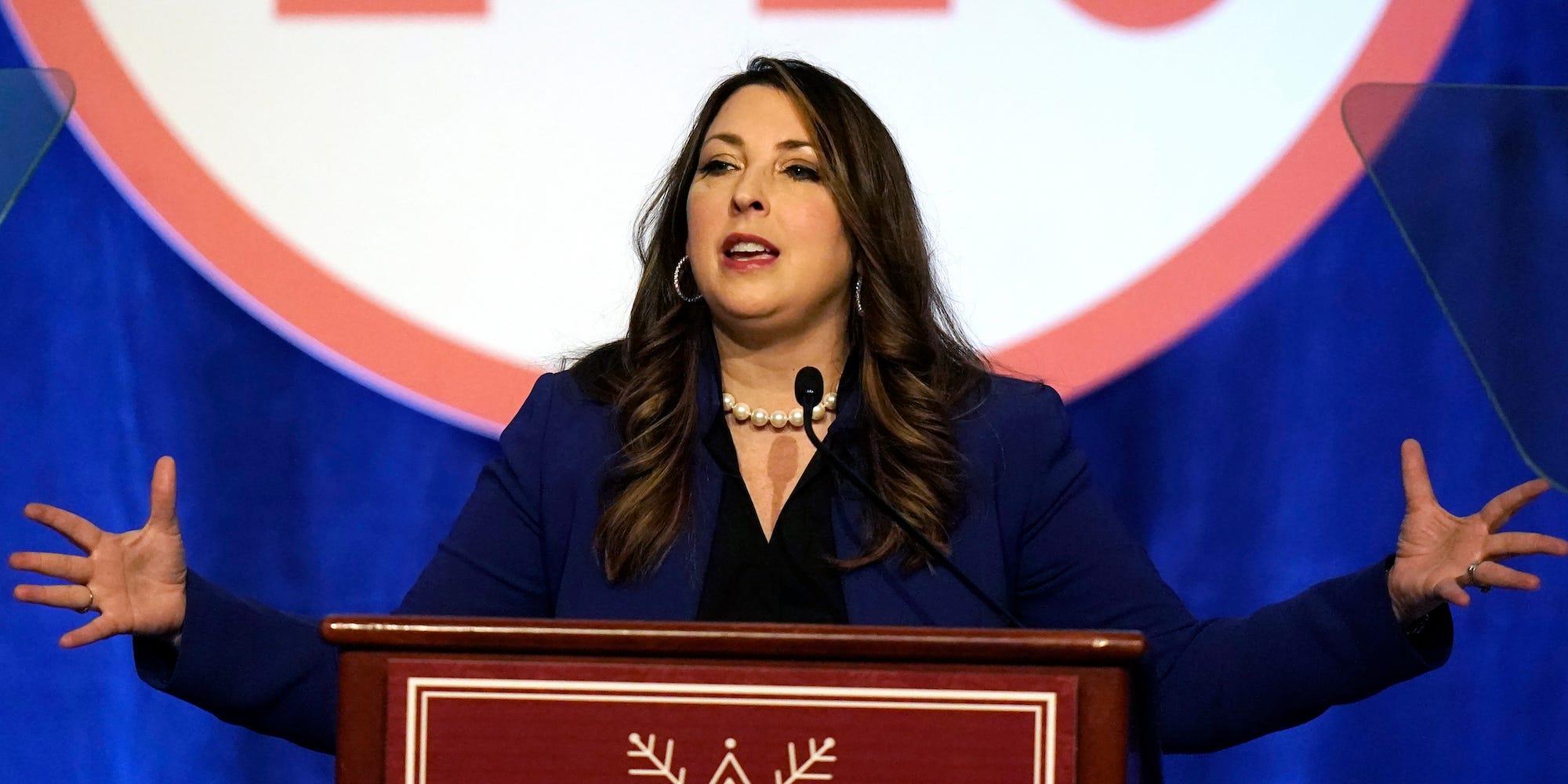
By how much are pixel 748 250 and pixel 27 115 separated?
0.70 m

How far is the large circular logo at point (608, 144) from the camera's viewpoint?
2.12 meters

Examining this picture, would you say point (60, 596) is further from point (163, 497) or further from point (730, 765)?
point (730, 765)

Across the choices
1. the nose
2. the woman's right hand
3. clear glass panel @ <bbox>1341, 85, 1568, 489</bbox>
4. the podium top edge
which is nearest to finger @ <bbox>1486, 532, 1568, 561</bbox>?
clear glass panel @ <bbox>1341, 85, 1568, 489</bbox>

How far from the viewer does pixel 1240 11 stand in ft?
6.95

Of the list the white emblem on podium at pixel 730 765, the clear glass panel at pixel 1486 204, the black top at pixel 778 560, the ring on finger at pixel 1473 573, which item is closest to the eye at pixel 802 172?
the black top at pixel 778 560

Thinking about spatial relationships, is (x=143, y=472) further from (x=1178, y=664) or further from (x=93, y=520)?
(x=1178, y=664)

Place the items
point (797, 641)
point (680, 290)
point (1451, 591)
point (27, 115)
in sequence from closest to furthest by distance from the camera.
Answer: point (797, 641)
point (1451, 591)
point (27, 115)
point (680, 290)

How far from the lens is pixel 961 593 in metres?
1.62

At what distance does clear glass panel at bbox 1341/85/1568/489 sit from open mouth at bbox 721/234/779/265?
594 millimetres

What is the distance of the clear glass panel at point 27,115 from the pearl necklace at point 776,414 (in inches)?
27.7

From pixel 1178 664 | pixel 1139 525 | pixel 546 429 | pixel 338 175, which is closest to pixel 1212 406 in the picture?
pixel 1139 525

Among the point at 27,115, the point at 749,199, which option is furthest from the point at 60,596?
the point at 749,199

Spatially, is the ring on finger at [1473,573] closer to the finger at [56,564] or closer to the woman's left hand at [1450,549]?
the woman's left hand at [1450,549]

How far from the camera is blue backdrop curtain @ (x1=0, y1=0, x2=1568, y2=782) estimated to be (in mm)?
2150
